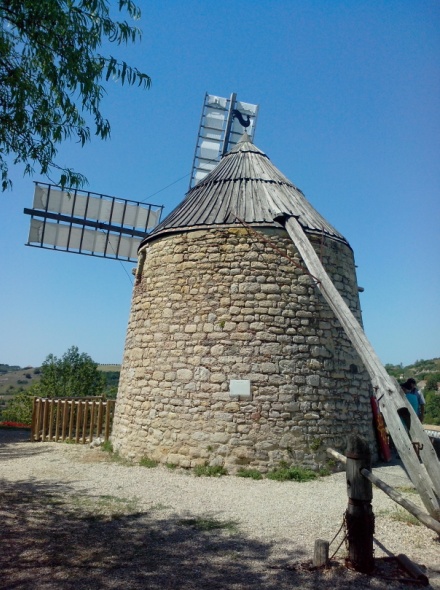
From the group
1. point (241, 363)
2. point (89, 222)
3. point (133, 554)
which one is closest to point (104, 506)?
point (133, 554)

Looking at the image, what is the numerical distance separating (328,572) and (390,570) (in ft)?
1.81

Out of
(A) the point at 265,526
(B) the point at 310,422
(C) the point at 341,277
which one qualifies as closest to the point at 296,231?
(C) the point at 341,277

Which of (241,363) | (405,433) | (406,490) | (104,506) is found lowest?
(104,506)

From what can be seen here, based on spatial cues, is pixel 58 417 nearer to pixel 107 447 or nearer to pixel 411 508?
pixel 107 447

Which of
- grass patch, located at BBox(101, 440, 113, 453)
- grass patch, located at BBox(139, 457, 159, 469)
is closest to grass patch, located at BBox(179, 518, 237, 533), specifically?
grass patch, located at BBox(139, 457, 159, 469)

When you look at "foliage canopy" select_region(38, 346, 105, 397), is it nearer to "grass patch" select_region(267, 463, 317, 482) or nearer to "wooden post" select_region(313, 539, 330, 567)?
"grass patch" select_region(267, 463, 317, 482)

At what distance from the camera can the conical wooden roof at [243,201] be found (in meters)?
8.77

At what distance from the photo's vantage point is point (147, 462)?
8172 mm

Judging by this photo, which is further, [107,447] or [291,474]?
[107,447]

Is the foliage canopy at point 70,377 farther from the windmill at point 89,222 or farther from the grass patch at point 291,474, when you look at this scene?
the grass patch at point 291,474

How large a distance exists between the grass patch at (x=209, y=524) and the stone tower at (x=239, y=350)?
2.20 m

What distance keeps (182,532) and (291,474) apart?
282 cm

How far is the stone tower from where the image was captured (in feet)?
25.3

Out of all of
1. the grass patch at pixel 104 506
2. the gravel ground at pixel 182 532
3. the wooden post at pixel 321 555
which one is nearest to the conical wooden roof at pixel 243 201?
the gravel ground at pixel 182 532
